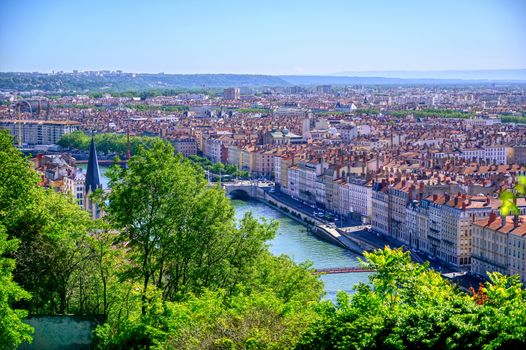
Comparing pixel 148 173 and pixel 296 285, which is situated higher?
pixel 148 173

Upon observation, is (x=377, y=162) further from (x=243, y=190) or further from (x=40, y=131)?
(x=40, y=131)

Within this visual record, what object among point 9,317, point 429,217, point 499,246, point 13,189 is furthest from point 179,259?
point 429,217

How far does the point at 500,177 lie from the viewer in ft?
80.3

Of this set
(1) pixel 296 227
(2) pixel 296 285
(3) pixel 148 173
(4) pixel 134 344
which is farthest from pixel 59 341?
(1) pixel 296 227

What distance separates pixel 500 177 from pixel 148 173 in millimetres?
17261

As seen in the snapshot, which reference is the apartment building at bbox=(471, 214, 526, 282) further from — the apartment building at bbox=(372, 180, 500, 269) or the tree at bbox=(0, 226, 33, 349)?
the tree at bbox=(0, 226, 33, 349)

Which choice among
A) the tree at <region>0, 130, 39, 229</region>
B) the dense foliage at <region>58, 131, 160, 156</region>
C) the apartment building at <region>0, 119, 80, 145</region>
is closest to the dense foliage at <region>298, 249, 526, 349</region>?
the tree at <region>0, 130, 39, 229</region>

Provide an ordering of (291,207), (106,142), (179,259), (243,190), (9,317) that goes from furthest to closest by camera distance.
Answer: (106,142) < (243,190) < (291,207) < (179,259) < (9,317)

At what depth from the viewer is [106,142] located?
43094 mm

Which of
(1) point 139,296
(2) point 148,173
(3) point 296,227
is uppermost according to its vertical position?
(2) point 148,173

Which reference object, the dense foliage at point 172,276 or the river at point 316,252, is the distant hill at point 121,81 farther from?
the dense foliage at point 172,276

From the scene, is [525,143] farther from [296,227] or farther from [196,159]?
[296,227]

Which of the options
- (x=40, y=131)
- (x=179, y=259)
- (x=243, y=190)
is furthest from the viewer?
(x=40, y=131)

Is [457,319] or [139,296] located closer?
[457,319]
